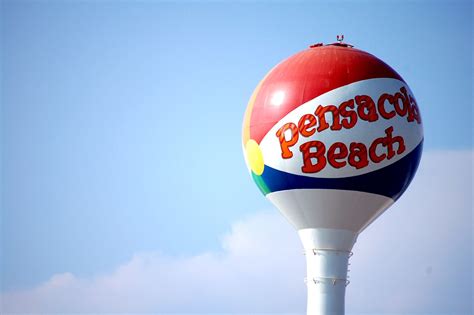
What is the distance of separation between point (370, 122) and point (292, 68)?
2915 millimetres

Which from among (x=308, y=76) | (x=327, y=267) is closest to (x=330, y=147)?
(x=308, y=76)

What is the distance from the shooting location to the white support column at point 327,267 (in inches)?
1334

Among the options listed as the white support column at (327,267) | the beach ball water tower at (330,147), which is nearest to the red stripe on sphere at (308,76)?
the beach ball water tower at (330,147)

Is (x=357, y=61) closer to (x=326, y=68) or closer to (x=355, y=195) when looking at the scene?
(x=326, y=68)

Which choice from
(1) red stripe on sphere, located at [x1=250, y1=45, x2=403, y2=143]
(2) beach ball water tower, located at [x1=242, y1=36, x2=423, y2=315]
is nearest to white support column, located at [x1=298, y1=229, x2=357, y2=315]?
(2) beach ball water tower, located at [x1=242, y1=36, x2=423, y2=315]

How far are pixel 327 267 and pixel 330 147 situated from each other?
3924mm

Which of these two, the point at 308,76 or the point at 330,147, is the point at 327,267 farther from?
the point at 308,76

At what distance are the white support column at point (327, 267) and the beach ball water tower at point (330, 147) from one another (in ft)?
0.10

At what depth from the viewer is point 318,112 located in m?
32.4

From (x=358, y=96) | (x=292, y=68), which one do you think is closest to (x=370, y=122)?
(x=358, y=96)

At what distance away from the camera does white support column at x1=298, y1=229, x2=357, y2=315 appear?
33875 millimetres

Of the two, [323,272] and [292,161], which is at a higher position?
[292,161]

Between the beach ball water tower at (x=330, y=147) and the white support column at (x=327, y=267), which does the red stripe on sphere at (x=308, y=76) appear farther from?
the white support column at (x=327, y=267)

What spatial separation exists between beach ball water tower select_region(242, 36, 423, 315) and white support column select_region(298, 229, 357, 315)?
29 mm
